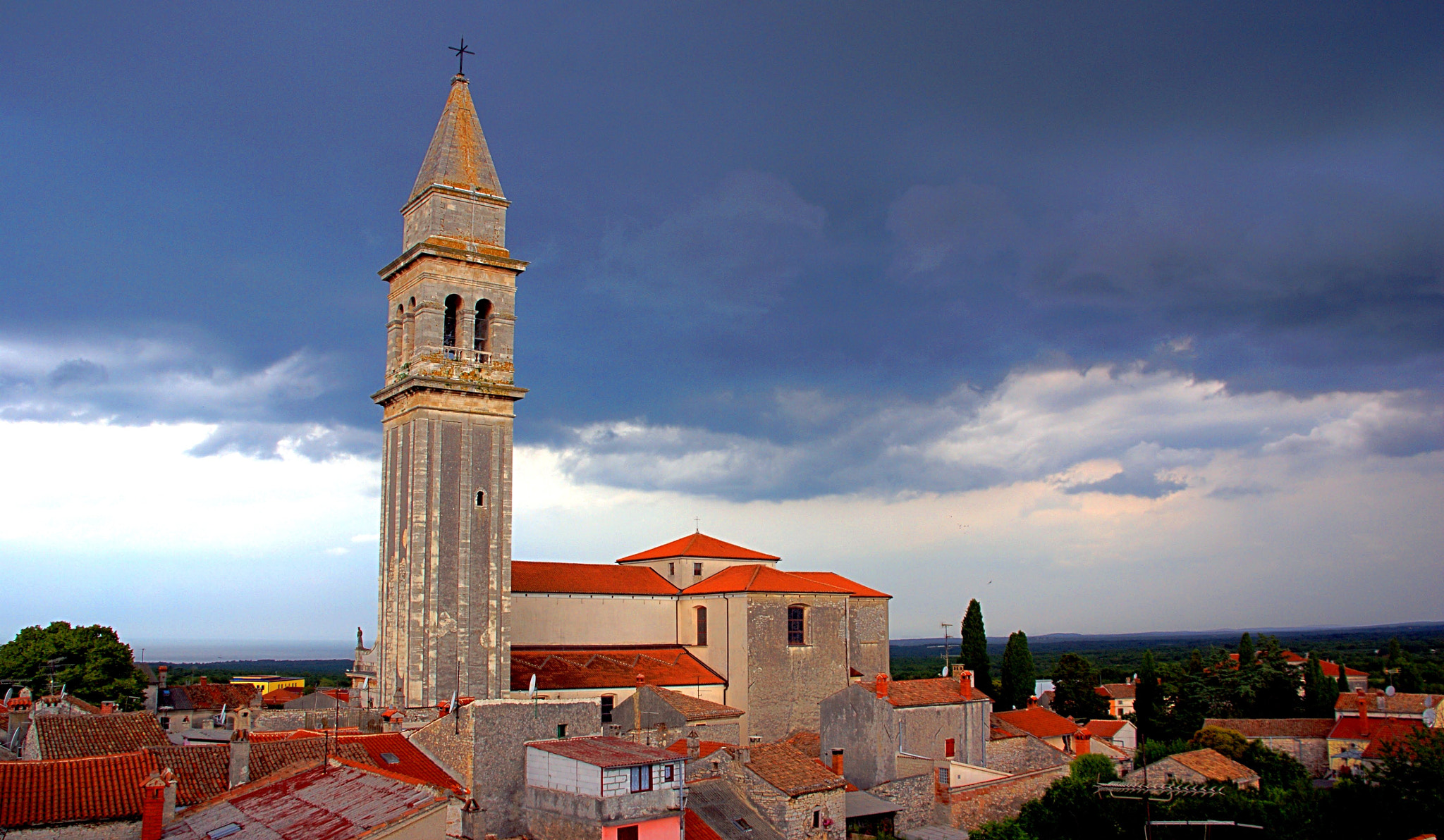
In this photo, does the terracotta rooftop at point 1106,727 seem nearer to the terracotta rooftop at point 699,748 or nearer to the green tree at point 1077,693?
the green tree at point 1077,693

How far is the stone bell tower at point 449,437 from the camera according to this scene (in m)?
35.7

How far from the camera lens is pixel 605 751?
25047mm

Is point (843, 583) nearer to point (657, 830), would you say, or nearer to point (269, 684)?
point (657, 830)

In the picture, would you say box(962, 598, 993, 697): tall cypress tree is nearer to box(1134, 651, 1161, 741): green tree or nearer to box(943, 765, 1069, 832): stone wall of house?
box(1134, 651, 1161, 741): green tree

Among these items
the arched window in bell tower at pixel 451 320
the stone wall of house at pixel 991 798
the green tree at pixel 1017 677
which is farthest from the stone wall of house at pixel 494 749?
the green tree at pixel 1017 677

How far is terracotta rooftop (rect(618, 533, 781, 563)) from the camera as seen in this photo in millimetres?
51531

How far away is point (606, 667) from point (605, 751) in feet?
61.7

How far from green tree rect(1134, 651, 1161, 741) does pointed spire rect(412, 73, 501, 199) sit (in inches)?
1837

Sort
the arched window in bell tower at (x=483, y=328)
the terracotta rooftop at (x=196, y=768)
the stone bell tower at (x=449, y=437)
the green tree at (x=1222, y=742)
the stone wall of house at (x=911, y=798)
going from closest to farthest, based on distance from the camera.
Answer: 1. the terracotta rooftop at (x=196, y=768)
2. the stone wall of house at (x=911, y=798)
3. the stone bell tower at (x=449, y=437)
4. the arched window in bell tower at (x=483, y=328)
5. the green tree at (x=1222, y=742)

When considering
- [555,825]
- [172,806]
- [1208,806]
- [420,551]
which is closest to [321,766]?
[172,806]

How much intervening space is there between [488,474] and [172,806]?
703 inches

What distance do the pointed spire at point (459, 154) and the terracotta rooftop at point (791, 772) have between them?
72.3 feet

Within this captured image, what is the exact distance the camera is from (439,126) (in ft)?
130

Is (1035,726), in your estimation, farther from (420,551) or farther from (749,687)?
(420,551)
